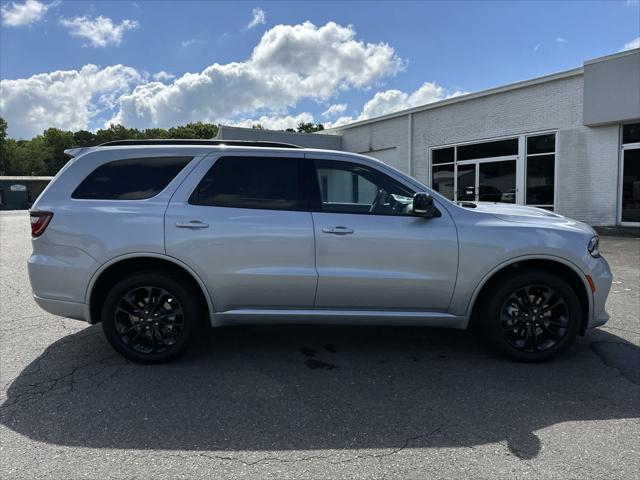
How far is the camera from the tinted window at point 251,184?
4.07m

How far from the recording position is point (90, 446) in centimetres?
289

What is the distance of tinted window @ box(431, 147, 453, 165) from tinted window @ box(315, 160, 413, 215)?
1516 cm

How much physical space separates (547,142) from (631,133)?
7.77 feet

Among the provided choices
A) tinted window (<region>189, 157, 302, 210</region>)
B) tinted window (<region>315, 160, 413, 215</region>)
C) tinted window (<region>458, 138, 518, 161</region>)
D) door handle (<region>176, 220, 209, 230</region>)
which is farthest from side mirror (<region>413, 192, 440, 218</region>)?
tinted window (<region>458, 138, 518, 161</region>)

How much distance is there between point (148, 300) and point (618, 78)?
566 inches

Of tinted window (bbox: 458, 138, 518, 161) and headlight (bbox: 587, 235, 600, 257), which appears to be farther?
tinted window (bbox: 458, 138, 518, 161)

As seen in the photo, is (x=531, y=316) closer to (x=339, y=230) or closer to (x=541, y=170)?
(x=339, y=230)

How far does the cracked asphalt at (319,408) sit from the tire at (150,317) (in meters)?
0.17

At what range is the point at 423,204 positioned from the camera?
12.8ft

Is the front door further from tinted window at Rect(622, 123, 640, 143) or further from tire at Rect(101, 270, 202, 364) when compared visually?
tinted window at Rect(622, 123, 640, 143)

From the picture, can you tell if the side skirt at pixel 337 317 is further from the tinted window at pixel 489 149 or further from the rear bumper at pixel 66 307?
the tinted window at pixel 489 149

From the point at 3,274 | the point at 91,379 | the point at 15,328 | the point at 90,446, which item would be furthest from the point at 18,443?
the point at 3,274

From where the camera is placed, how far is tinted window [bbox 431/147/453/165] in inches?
725

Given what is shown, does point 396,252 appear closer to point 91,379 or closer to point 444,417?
point 444,417
